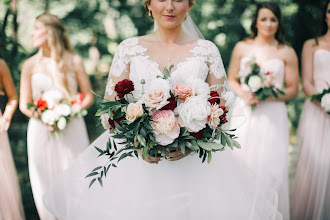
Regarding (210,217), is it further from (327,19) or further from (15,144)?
(15,144)

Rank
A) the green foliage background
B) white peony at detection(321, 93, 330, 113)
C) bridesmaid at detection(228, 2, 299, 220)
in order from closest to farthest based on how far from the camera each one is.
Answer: white peony at detection(321, 93, 330, 113), bridesmaid at detection(228, 2, 299, 220), the green foliage background

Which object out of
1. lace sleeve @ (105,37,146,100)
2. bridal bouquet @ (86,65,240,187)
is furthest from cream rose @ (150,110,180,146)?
lace sleeve @ (105,37,146,100)

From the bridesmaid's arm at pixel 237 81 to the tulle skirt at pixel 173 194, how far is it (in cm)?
183

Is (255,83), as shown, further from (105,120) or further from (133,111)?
(133,111)

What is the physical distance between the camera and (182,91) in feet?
7.34

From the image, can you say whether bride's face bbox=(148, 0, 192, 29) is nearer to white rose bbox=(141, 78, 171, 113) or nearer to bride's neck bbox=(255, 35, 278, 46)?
white rose bbox=(141, 78, 171, 113)

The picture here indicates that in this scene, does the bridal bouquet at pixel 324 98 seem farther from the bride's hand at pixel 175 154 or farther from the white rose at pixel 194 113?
the white rose at pixel 194 113

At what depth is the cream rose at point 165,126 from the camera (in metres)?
2.15

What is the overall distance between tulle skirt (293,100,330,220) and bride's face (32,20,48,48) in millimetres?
3246

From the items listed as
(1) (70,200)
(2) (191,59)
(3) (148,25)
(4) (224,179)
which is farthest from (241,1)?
(1) (70,200)

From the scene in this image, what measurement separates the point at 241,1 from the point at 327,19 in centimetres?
195

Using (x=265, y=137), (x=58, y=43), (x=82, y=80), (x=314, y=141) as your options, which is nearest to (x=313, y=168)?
(x=314, y=141)

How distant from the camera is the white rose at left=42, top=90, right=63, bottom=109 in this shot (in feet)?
13.9

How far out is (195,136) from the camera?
2264 millimetres
